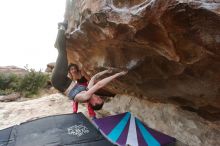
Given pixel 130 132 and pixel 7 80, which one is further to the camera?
pixel 7 80

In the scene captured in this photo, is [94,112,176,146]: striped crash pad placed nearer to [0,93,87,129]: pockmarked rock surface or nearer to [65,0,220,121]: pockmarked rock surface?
[65,0,220,121]: pockmarked rock surface

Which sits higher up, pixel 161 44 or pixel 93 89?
pixel 161 44

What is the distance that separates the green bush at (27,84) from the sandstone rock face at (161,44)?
748cm

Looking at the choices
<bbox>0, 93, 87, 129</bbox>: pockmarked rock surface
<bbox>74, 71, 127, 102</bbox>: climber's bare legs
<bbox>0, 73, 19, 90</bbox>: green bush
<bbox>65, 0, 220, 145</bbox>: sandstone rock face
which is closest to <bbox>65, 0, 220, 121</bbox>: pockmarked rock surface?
<bbox>65, 0, 220, 145</bbox>: sandstone rock face

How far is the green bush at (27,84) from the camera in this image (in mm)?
12502

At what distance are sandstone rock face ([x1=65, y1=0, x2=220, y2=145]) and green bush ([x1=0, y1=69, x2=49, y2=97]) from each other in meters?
7.48

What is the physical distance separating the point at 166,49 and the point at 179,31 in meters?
0.36

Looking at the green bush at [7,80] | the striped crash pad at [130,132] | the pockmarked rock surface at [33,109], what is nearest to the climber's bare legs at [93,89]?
the striped crash pad at [130,132]

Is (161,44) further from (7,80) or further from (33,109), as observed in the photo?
(7,80)

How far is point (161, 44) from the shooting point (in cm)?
346

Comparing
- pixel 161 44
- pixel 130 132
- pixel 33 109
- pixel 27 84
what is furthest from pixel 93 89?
pixel 27 84

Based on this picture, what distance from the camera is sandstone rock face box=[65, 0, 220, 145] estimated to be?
2941mm

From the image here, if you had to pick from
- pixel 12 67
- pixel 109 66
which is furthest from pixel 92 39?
pixel 12 67

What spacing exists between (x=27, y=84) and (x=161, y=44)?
10.3 m
